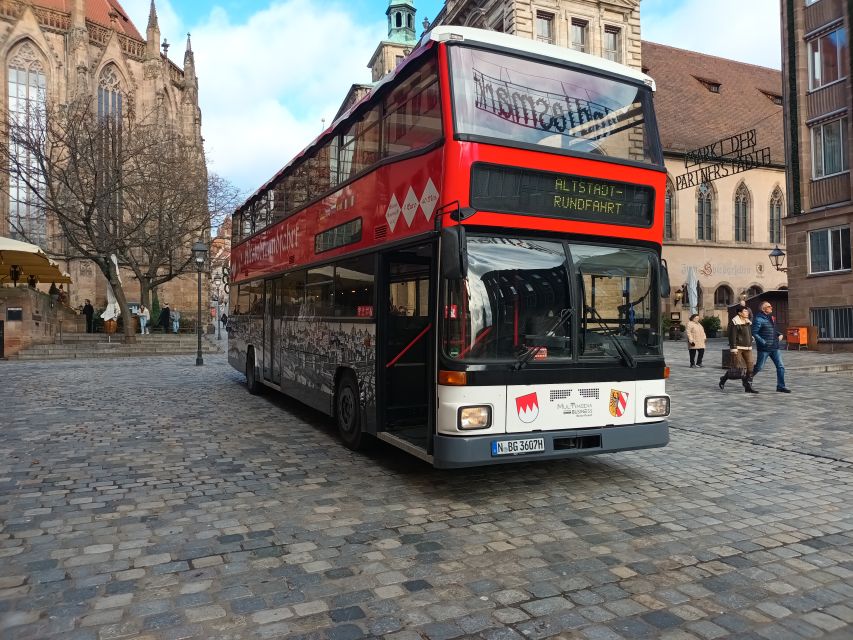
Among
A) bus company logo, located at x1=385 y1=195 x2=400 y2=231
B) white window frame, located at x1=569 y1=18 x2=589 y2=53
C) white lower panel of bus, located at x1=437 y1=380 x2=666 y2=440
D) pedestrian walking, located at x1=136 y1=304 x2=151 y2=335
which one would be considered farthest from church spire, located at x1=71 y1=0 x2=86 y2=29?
white lower panel of bus, located at x1=437 y1=380 x2=666 y2=440

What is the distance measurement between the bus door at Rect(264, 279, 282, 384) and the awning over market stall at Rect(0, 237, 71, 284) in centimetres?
1240

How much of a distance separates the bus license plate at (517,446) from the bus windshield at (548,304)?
0.65 meters

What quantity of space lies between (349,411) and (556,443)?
9.82 feet

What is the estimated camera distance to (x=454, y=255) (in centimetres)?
505

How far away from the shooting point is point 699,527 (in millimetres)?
4910

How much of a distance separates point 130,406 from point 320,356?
440 centimetres

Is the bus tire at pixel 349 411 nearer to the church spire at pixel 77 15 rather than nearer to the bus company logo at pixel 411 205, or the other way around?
the bus company logo at pixel 411 205

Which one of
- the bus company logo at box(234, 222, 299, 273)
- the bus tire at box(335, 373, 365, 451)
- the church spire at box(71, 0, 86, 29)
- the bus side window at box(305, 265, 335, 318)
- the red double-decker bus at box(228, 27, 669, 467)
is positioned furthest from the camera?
the church spire at box(71, 0, 86, 29)

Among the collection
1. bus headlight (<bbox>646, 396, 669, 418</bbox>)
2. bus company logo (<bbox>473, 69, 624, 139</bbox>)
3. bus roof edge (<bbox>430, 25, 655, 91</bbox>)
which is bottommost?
bus headlight (<bbox>646, 396, 669, 418</bbox>)

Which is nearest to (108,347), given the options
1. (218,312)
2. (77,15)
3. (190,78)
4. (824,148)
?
(824,148)

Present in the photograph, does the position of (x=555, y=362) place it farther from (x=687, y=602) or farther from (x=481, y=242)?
(x=687, y=602)

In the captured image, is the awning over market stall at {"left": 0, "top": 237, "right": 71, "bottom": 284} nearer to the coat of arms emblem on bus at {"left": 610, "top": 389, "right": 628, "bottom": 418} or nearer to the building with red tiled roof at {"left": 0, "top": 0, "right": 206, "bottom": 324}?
the building with red tiled roof at {"left": 0, "top": 0, "right": 206, "bottom": 324}

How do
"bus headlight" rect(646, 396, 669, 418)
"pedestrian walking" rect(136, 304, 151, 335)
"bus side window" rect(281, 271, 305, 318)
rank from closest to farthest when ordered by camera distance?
"bus headlight" rect(646, 396, 669, 418)
"bus side window" rect(281, 271, 305, 318)
"pedestrian walking" rect(136, 304, 151, 335)

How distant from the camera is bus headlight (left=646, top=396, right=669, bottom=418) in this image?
239 inches
